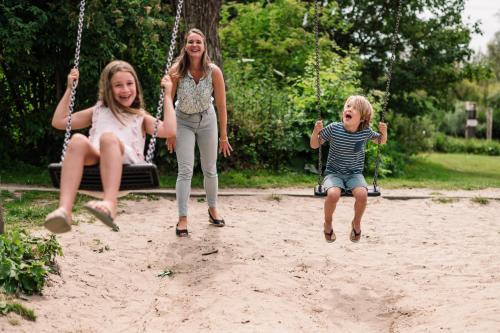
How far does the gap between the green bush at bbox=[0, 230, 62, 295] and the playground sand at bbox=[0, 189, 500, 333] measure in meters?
0.13

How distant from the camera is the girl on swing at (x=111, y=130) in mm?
3914

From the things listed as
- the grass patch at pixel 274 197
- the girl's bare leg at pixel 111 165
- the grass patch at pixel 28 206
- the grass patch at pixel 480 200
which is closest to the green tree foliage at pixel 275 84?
the grass patch at pixel 274 197

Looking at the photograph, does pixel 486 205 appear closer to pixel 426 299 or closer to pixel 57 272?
pixel 426 299

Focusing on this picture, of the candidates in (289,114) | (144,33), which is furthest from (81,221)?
(289,114)

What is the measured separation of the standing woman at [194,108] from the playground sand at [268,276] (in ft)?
2.37

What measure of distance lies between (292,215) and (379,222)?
1.07 m

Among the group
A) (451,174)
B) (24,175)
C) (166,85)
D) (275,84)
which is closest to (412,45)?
(451,174)

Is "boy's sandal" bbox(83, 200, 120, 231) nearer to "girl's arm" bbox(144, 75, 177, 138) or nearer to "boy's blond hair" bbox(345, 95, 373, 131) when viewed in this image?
"girl's arm" bbox(144, 75, 177, 138)

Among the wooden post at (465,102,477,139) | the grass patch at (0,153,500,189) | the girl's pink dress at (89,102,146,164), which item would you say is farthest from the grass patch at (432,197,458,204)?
the wooden post at (465,102,477,139)

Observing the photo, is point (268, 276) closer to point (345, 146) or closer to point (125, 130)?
point (345, 146)

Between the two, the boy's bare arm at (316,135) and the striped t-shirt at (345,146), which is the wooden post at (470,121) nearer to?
the striped t-shirt at (345,146)

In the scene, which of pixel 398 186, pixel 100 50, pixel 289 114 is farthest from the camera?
pixel 289 114

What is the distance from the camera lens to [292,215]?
8.38 m

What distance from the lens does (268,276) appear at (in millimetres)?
6012
